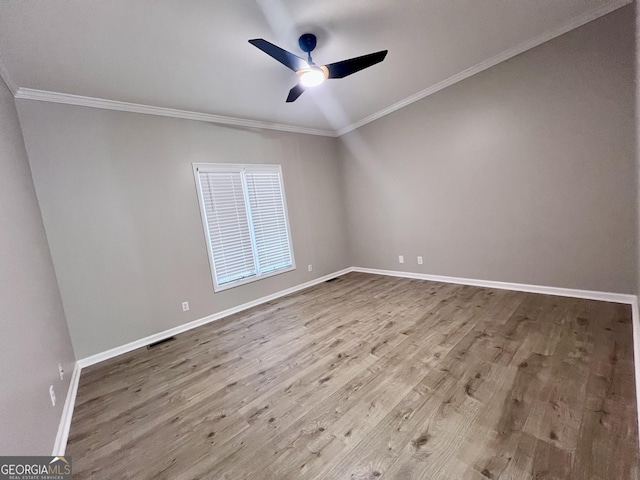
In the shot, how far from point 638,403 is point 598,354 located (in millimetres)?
538

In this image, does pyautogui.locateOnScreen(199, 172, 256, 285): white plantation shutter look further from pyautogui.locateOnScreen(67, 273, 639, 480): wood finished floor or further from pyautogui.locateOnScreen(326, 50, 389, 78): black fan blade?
pyautogui.locateOnScreen(326, 50, 389, 78): black fan blade

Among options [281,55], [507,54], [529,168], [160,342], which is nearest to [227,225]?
[160,342]

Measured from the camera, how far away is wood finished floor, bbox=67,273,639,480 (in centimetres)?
132

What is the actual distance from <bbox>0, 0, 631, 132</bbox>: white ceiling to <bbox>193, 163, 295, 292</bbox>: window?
38.2 inches

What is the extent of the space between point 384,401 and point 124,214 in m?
3.32

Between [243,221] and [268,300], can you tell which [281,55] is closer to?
[243,221]

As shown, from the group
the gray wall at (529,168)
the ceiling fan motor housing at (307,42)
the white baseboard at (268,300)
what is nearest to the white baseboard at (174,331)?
the white baseboard at (268,300)

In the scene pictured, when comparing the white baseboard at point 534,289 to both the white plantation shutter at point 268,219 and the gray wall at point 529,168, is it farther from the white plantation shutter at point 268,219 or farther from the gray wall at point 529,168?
the white plantation shutter at point 268,219

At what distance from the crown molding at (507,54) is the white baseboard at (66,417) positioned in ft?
16.9

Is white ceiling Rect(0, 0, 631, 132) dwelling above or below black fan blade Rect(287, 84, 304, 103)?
above

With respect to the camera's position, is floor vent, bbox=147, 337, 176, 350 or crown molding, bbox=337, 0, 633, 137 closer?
crown molding, bbox=337, 0, 633, 137

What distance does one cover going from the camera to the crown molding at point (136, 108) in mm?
Result: 2455

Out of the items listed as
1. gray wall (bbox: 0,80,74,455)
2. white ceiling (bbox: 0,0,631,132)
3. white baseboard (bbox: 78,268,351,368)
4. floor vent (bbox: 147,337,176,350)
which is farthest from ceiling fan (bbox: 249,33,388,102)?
floor vent (bbox: 147,337,176,350)

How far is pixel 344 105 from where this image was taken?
384 centimetres
